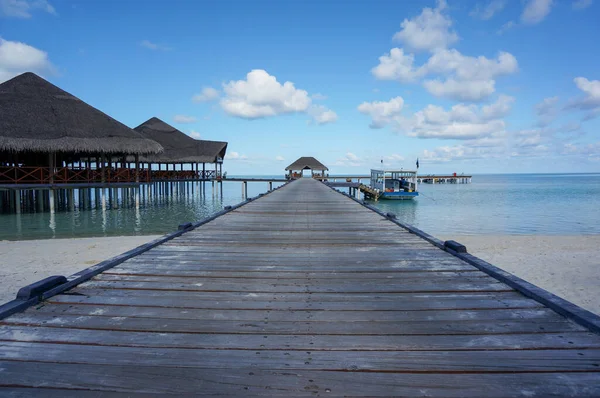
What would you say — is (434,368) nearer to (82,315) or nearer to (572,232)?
(82,315)

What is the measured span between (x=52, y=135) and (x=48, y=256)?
13.2 meters

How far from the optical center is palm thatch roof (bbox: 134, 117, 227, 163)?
38.4m

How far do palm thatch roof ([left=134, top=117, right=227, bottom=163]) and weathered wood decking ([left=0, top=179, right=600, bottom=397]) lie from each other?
35972mm

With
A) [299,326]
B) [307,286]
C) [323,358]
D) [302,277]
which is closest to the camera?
[323,358]

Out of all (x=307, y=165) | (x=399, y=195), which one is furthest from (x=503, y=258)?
(x=307, y=165)

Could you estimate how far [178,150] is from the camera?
3912 centimetres

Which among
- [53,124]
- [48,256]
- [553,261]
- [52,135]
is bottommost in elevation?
[553,261]

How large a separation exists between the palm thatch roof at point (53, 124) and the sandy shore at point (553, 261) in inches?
804

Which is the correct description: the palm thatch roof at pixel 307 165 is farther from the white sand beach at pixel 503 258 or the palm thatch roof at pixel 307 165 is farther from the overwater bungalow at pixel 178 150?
the white sand beach at pixel 503 258

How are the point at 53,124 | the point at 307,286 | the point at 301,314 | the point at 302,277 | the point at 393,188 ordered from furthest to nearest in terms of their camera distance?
the point at 393,188 < the point at 53,124 < the point at 302,277 < the point at 307,286 < the point at 301,314

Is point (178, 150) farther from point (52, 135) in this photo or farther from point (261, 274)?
point (261, 274)

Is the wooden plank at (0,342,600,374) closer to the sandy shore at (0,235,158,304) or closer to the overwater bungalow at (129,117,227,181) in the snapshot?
the sandy shore at (0,235,158,304)

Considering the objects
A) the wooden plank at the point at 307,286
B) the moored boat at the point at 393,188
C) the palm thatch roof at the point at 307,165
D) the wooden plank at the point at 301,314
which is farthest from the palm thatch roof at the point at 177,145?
the wooden plank at the point at 301,314

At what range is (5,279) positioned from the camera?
9227 mm
